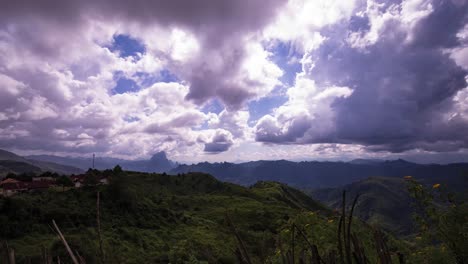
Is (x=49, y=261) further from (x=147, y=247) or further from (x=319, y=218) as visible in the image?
(x=147, y=247)

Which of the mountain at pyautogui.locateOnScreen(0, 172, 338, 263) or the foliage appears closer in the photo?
the foliage

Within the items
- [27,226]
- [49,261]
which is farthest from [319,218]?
[27,226]

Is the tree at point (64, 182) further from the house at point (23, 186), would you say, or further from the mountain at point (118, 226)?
the mountain at point (118, 226)

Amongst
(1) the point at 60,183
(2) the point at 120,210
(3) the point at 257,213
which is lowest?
(3) the point at 257,213

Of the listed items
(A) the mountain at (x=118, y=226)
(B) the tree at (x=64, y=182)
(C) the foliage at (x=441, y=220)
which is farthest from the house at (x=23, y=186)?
(C) the foliage at (x=441, y=220)

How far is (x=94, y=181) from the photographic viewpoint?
64688 millimetres

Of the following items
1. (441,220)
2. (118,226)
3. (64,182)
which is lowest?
(118,226)

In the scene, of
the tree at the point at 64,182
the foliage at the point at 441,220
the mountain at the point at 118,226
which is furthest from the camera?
the tree at the point at 64,182

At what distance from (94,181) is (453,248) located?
68.8 meters

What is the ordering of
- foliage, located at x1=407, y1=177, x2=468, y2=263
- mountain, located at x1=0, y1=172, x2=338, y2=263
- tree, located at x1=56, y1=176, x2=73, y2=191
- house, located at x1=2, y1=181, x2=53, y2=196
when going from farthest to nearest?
tree, located at x1=56, y1=176, x2=73, y2=191 → house, located at x1=2, y1=181, x2=53, y2=196 → mountain, located at x1=0, y1=172, x2=338, y2=263 → foliage, located at x1=407, y1=177, x2=468, y2=263

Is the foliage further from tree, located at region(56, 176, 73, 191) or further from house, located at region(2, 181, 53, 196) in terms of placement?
house, located at region(2, 181, 53, 196)

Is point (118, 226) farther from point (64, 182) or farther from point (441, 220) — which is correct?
point (441, 220)

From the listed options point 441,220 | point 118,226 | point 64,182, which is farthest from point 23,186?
point 441,220

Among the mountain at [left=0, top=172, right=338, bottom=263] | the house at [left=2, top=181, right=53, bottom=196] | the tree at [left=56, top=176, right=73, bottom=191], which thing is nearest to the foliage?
the mountain at [left=0, top=172, right=338, bottom=263]
